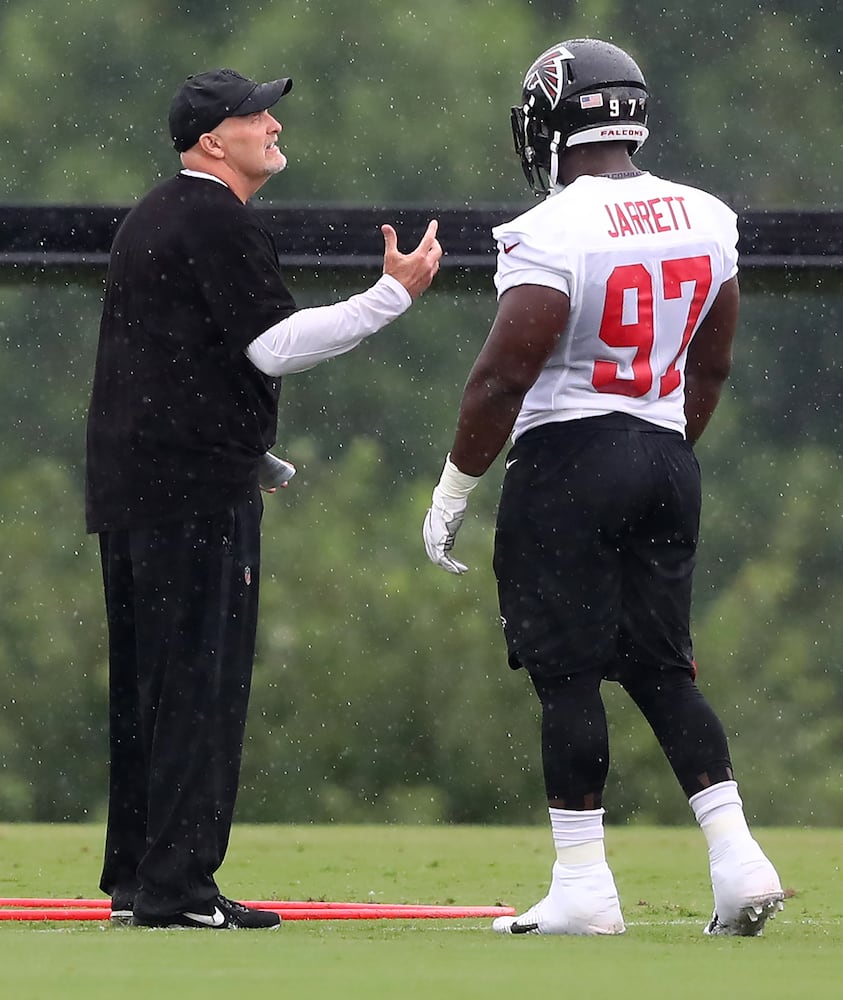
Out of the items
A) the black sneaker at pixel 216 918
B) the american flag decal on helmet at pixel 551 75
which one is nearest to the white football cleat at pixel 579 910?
the black sneaker at pixel 216 918

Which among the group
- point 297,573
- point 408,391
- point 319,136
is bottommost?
point 297,573

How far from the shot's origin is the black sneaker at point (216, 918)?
3412 millimetres

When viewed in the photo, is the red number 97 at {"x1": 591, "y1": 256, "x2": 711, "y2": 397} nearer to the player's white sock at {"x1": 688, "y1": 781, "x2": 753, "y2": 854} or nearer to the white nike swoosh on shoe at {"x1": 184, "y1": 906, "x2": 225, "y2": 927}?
the player's white sock at {"x1": 688, "y1": 781, "x2": 753, "y2": 854}

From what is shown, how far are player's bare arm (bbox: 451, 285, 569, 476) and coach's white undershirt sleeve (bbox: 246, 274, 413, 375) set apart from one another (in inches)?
7.7

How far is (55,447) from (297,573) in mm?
1447

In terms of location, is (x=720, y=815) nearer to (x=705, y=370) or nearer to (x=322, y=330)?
(x=705, y=370)

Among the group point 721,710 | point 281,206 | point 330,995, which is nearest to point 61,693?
point 721,710

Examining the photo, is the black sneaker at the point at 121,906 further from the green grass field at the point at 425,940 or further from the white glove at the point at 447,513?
the white glove at the point at 447,513

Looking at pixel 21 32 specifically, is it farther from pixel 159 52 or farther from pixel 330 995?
pixel 330 995

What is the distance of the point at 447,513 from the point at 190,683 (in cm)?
50

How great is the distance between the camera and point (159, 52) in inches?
547

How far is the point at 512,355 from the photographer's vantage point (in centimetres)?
333

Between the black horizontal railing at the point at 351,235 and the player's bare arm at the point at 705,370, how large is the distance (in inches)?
68.5

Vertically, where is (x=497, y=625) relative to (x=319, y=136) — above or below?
below
